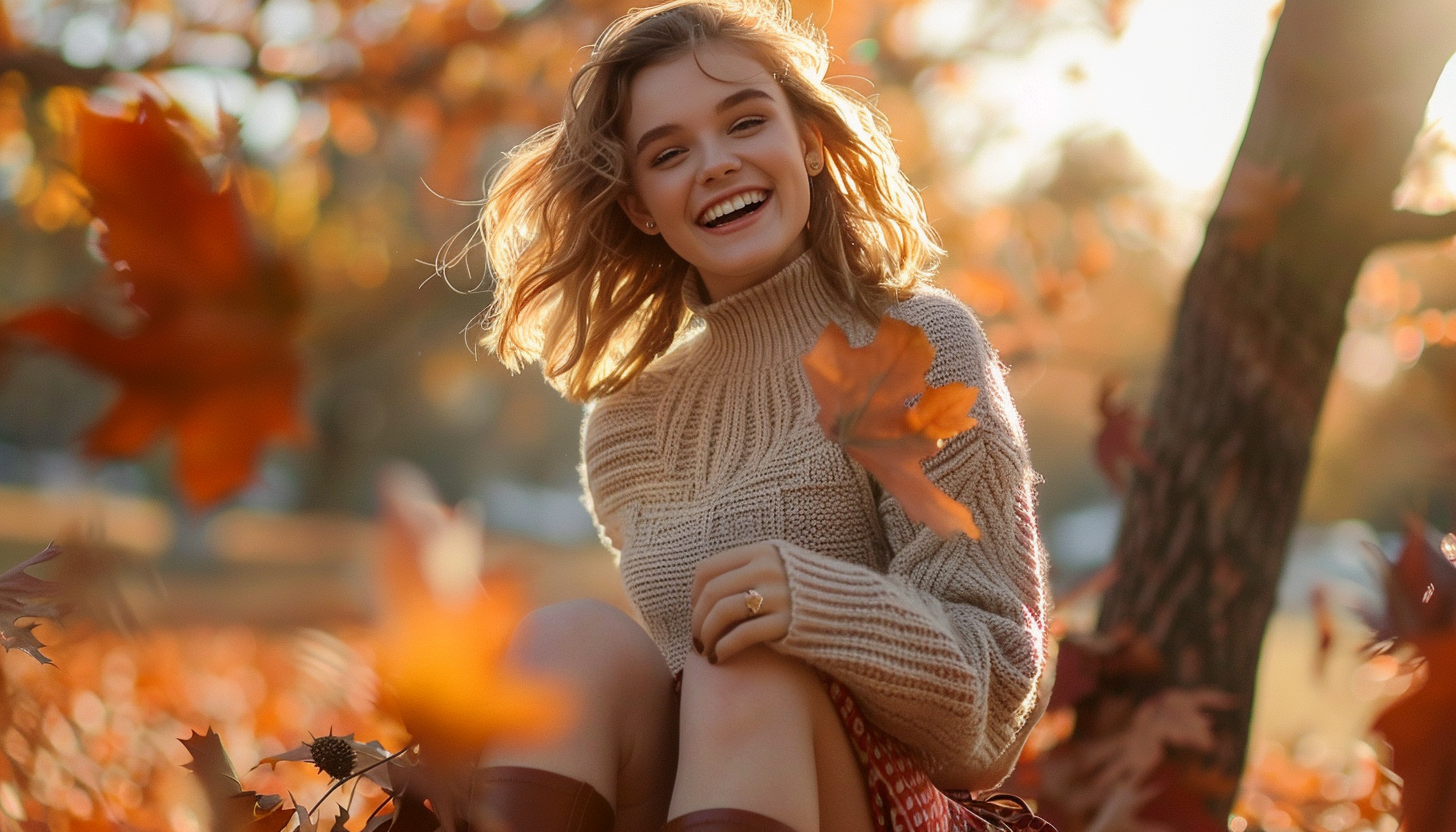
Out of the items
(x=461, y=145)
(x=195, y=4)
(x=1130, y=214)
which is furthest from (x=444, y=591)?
(x=1130, y=214)

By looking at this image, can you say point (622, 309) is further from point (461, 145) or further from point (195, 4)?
point (461, 145)

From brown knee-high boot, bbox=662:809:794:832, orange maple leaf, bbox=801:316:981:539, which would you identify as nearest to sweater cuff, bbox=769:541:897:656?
brown knee-high boot, bbox=662:809:794:832

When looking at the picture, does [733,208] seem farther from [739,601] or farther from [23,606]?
[23,606]

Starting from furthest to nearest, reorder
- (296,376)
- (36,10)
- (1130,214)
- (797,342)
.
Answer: (1130,214) → (797,342) → (36,10) → (296,376)

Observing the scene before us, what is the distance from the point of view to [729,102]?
1.57m

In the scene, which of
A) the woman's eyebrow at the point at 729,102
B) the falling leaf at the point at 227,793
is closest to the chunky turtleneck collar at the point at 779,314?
the woman's eyebrow at the point at 729,102

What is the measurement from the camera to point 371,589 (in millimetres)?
401

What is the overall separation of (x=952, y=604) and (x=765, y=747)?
0.30 m

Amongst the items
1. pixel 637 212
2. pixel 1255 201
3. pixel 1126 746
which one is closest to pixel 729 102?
pixel 637 212

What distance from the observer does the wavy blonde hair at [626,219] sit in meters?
1.67

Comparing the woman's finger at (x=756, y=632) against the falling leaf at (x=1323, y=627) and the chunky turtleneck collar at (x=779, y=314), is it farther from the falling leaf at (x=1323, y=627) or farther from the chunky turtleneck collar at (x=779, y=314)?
the falling leaf at (x=1323, y=627)

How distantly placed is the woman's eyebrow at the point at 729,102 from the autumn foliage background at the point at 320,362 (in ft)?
1.26

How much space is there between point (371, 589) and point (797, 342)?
1238 mm

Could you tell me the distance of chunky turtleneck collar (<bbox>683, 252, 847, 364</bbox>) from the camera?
1.62 metres
